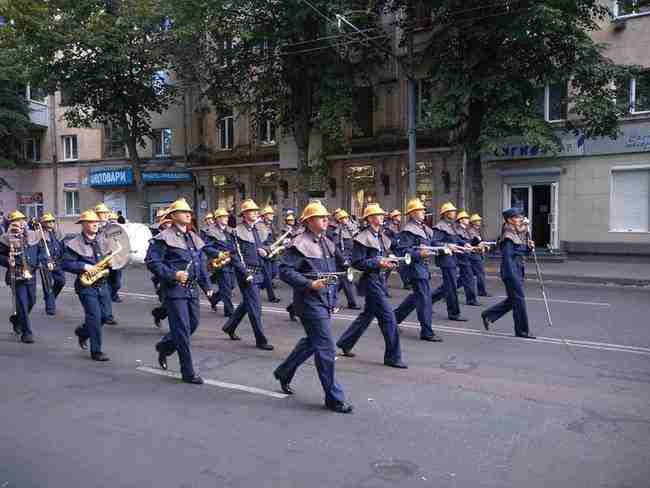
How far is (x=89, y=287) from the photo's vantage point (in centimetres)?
825

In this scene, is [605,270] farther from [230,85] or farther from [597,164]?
[230,85]

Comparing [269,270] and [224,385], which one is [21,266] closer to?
[224,385]

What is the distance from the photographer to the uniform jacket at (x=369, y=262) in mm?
7734

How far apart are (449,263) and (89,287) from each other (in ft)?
19.2

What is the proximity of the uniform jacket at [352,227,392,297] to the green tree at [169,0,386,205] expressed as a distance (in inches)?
563

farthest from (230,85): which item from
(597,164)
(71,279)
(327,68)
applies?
(597,164)

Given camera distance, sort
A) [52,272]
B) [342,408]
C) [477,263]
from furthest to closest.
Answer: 1. [477,263]
2. [52,272]
3. [342,408]

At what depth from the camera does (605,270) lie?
1919 centimetres

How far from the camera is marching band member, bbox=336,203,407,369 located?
7.63 meters

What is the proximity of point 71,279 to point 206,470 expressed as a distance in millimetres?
15886

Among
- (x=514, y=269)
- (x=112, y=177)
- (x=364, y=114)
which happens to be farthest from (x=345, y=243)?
(x=112, y=177)

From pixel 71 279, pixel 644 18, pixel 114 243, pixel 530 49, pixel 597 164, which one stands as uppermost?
pixel 644 18

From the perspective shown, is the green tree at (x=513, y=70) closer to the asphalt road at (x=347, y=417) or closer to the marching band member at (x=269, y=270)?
the marching band member at (x=269, y=270)

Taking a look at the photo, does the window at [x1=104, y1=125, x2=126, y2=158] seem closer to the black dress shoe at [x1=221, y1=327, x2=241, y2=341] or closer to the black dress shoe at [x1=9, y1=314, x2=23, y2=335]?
the black dress shoe at [x1=9, y1=314, x2=23, y2=335]
